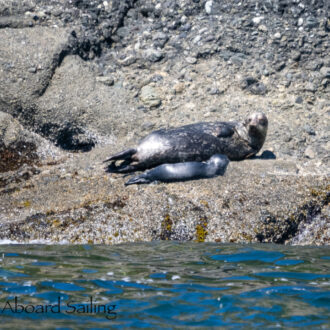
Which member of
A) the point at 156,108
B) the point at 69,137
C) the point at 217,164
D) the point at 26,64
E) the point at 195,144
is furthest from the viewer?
the point at 156,108

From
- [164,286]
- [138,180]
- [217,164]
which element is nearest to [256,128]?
[217,164]

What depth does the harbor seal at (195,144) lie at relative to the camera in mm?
6676

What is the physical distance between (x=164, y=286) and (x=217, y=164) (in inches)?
107

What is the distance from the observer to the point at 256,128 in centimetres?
737

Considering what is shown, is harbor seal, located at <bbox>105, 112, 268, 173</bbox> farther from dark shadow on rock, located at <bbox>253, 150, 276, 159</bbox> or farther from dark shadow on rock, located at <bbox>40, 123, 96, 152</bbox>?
dark shadow on rock, located at <bbox>40, 123, 96, 152</bbox>

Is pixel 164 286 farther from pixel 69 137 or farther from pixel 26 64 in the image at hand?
pixel 26 64

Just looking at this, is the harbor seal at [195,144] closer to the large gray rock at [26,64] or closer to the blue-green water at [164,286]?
the blue-green water at [164,286]

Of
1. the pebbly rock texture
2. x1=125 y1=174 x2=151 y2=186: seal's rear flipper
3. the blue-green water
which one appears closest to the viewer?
the blue-green water

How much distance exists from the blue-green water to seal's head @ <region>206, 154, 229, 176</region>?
1269 millimetres

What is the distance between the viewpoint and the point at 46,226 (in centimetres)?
563

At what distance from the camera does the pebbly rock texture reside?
579cm

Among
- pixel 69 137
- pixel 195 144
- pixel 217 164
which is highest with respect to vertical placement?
pixel 69 137

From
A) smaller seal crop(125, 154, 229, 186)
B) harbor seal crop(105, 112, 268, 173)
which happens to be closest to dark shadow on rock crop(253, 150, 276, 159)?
harbor seal crop(105, 112, 268, 173)

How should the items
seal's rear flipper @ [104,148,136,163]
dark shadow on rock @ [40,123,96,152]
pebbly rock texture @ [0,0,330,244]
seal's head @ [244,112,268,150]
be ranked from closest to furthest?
1. pebbly rock texture @ [0,0,330,244]
2. seal's rear flipper @ [104,148,136,163]
3. seal's head @ [244,112,268,150]
4. dark shadow on rock @ [40,123,96,152]
